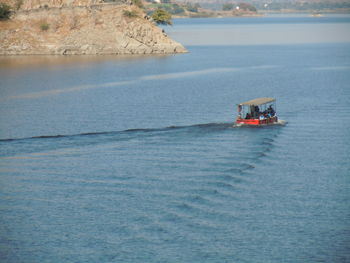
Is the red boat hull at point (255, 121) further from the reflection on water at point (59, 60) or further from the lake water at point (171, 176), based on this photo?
the reflection on water at point (59, 60)

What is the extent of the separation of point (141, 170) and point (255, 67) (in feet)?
238

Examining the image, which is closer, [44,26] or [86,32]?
[86,32]

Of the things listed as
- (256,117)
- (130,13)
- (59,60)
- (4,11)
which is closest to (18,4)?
(4,11)

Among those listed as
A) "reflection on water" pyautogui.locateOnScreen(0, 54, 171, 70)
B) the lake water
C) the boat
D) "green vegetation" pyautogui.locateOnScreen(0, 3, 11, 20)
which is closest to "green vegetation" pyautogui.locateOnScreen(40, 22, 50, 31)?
"reflection on water" pyautogui.locateOnScreen(0, 54, 171, 70)

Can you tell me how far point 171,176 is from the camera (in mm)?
44719

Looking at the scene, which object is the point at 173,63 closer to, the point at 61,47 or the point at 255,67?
the point at 255,67

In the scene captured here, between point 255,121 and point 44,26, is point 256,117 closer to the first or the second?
point 255,121

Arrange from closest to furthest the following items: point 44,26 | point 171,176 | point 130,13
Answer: point 171,176, point 130,13, point 44,26

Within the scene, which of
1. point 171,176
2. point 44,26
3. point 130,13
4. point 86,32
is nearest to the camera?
point 171,176

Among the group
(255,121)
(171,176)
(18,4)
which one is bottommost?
(171,176)

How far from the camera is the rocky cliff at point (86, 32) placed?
139000mm

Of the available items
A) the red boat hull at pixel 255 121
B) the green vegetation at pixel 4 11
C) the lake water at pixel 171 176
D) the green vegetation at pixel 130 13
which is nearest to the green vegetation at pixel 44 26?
the green vegetation at pixel 4 11

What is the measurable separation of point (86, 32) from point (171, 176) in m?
99.8

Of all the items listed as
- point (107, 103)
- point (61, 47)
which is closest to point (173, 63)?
point (61, 47)
